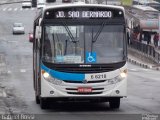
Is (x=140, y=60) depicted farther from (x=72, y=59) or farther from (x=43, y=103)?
(x=72, y=59)

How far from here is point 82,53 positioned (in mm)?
19250

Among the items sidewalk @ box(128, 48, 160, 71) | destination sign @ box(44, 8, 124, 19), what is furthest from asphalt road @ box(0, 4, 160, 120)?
sidewalk @ box(128, 48, 160, 71)

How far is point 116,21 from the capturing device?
64.4 ft

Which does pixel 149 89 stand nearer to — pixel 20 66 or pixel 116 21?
pixel 116 21

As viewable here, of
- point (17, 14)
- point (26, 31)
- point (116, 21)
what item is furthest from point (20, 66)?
point (17, 14)

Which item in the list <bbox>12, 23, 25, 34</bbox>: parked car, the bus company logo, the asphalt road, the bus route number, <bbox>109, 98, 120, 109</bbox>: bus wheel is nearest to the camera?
the bus company logo

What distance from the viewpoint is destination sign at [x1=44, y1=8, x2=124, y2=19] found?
19.5 metres

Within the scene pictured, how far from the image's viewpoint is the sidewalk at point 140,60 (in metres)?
54.3

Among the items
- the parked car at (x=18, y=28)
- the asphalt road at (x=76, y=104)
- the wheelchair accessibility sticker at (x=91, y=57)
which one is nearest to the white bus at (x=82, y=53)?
the wheelchair accessibility sticker at (x=91, y=57)

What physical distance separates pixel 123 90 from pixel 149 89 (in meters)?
11.4

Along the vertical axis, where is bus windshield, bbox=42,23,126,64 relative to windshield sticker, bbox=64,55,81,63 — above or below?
above

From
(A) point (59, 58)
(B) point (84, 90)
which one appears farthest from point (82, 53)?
(B) point (84, 90)

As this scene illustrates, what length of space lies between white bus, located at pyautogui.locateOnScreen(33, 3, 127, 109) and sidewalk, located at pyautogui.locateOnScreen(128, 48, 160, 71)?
108 feet

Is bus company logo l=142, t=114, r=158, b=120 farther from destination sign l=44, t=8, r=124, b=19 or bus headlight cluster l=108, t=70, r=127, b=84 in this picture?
destination sign l=44, t=8, r=124, b=19
